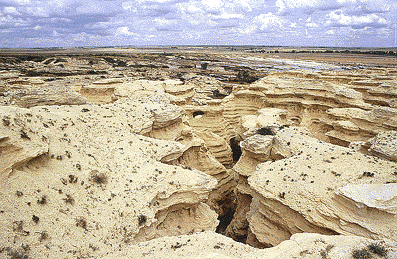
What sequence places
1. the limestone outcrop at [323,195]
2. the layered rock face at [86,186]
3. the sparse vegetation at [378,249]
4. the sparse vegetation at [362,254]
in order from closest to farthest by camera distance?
the sparse vegetation at [362,254]
the sparse vegetation at [378,249]
the layered rock face at [86,186]
the limestone outcrop at [323,195]

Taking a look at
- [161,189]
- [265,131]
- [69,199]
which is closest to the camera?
[69,199]

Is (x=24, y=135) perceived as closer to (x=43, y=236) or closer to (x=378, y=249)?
Result: (x=43, y=236)

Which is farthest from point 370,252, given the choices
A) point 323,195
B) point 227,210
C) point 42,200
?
point 227,210

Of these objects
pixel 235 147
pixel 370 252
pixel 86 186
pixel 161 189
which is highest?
pixel 86 186

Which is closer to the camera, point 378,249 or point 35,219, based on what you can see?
point 378,249

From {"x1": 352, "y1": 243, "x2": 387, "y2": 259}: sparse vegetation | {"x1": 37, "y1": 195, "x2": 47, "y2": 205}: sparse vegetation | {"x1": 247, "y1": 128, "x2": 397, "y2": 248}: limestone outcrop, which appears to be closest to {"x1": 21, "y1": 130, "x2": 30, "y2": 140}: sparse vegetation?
{"x1": 37, "y1": 195, "x2": 47, "y2": 205}: sparse vegetation

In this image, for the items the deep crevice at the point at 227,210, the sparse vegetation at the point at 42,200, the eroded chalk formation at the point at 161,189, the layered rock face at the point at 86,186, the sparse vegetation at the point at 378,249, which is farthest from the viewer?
the deep crevice at the point at 227,210

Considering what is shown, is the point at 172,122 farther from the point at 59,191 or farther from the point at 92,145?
the point at 59,191

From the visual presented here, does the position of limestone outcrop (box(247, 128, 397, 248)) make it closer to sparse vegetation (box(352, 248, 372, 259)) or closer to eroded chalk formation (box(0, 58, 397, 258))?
eroded chalk formation (box(0, 58, 397, 258))

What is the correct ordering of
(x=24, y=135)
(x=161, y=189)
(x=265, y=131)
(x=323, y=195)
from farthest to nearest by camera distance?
1. (x=265, y=131)
2. (x=161, y=189)
3. (x=323, y=195)
4. (x=24, y=135)

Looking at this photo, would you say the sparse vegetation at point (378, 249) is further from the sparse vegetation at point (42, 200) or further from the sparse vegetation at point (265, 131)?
the sparse vegetation at point (265, 131)

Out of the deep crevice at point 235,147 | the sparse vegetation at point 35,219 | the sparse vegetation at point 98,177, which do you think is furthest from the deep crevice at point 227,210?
the sparse vegetation at point 35,219

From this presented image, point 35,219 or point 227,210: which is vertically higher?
point 35,219

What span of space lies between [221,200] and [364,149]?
1027 centimetres
